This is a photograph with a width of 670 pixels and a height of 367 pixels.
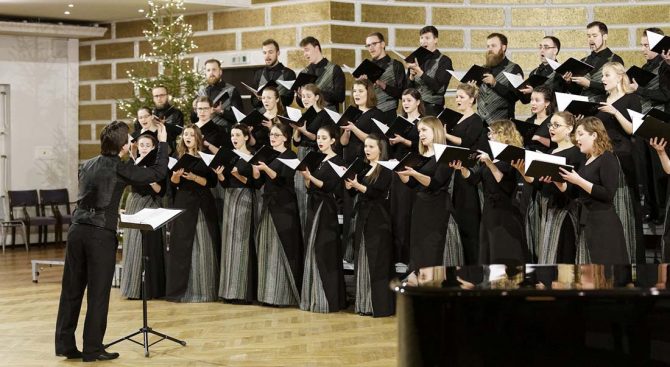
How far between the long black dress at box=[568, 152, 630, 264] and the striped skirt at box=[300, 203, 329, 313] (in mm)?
2521

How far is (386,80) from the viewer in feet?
31.1

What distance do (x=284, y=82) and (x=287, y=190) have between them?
105cm

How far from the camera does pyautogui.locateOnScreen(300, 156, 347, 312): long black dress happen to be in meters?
8.72

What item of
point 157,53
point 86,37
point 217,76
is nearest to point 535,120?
point 217,76

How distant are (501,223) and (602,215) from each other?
3.04ft

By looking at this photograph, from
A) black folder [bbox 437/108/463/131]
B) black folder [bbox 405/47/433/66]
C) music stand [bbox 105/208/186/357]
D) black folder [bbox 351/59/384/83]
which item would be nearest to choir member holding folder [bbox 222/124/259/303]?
black folder [bbox 351/59/384/83]

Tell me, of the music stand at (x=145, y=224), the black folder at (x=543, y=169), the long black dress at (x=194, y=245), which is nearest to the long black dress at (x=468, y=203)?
the black folder at (x=543, y=169)

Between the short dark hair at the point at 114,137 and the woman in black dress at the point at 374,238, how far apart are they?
7.30 feet

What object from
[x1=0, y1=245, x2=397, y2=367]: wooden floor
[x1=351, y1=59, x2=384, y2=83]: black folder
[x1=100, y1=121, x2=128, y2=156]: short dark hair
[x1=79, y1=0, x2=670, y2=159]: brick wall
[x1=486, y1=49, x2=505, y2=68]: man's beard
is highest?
[x1=79, y1=0, x2=670, y2=159]: brick wall

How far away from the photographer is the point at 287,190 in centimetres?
906

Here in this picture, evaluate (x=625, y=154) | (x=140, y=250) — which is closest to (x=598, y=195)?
(x=625, y=154)

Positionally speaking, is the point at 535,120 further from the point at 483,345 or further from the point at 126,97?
Result: the point at 126,97

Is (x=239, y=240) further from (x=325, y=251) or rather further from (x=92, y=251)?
(x=92, y=251)

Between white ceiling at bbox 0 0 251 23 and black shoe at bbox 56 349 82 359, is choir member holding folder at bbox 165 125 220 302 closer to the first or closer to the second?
black shoe at bbox 56 349 82 359
